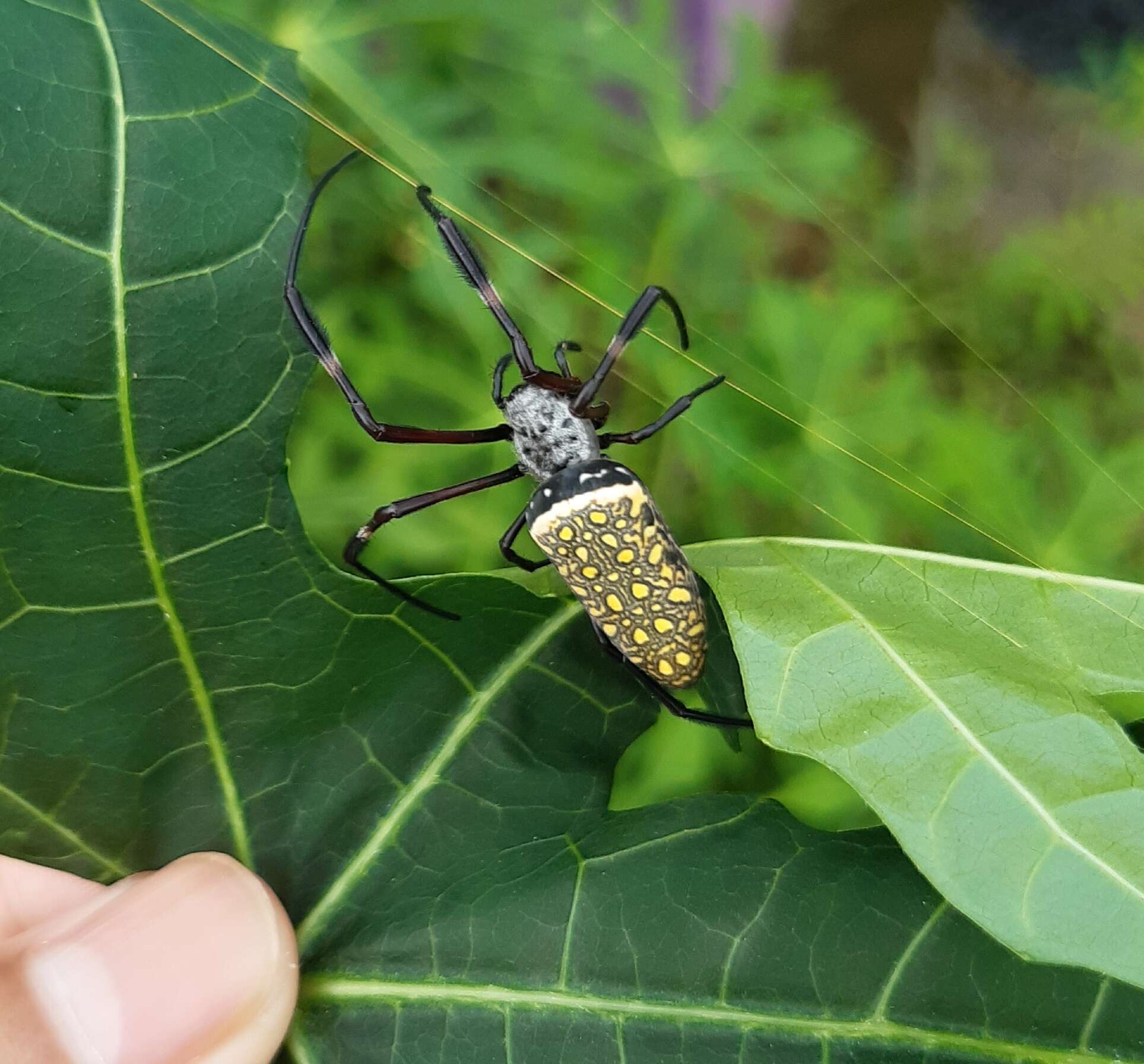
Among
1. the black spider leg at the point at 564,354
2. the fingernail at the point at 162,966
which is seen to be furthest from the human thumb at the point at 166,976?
the black spider leg at the point at 564,354

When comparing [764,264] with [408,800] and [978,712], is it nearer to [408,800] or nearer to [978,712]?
[978,712]

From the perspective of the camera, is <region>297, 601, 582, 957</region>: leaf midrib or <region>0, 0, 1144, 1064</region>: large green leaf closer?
<region>0, 0, 1144, 1064</region>: large green leaf

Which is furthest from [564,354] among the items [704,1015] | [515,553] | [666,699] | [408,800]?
[704,1015]

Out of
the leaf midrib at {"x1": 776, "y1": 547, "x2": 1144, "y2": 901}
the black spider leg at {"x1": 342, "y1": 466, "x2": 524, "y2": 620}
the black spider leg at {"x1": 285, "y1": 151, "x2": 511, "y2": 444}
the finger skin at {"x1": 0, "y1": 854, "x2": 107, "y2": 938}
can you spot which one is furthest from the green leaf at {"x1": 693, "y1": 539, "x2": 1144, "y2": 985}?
the finger skin at {"x1": 0, "y1": 854, "x2": 107, "y2": 938}

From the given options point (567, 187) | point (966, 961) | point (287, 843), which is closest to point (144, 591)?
point (287, 843)

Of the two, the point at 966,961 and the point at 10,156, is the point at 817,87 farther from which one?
the point at 966,961

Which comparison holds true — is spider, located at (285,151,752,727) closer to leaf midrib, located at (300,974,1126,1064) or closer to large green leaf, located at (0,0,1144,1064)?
large green leaf, located at (0,0,1144,1064)

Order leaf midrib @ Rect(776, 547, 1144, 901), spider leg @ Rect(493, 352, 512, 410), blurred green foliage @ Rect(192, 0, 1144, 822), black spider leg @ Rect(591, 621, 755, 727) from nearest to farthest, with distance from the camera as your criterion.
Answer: leaf midrib @ Rect(776, 547, 1144, 901), blurred green foliage @ Rect(192, 0, 1144, 822), black spider leg @ Rect(591, 621, 755, 727), spider leg @ Rect(493, 352, 512, 410)
